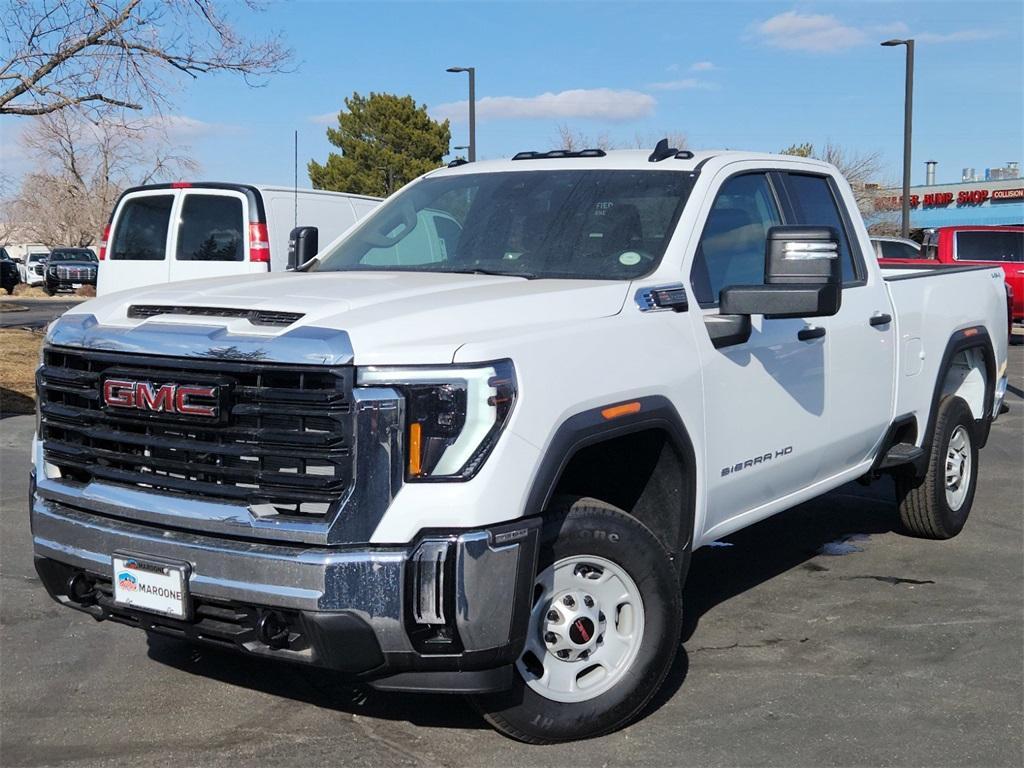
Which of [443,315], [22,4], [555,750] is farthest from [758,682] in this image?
[22,4]

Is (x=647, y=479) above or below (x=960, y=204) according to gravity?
below

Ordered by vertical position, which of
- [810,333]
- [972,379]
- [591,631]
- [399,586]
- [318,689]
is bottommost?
[318,689]

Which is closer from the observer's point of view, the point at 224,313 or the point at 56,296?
the point at 224,313

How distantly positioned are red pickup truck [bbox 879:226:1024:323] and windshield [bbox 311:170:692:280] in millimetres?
17128

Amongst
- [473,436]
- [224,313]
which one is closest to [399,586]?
[473,436]

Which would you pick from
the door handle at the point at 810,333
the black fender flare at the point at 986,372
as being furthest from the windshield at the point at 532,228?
the black fender flare at the point at 986,372

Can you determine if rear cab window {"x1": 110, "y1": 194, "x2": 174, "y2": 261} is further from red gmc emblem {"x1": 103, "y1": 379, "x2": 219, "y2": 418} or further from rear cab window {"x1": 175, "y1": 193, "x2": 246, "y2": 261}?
red gmc emblem {"x1": 103, "y1": 379, "x2": 219, "y2": 418}

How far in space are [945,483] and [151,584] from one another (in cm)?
457

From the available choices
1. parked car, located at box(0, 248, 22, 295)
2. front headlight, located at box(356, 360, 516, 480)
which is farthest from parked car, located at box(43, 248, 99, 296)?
front headlight, located at box(356, 360, 516, 480)

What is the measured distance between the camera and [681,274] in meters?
4.35

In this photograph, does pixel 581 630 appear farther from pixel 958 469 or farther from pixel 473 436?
pixel 958 469

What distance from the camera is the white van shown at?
442 inches

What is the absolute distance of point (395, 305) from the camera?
3699mm

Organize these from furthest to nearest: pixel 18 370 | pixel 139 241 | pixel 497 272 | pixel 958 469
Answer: pixel 18 370 < pixel 139 241 < pixel 958 469 < pixel 497 272
